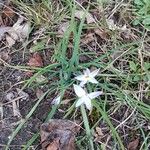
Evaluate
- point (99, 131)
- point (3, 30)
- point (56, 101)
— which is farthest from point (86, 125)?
point (3, 30)

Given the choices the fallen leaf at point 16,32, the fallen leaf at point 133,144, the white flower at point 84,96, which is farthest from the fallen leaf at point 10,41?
the fallen leaf at point 133,144

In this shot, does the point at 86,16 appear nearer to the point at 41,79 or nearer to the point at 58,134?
the point at 41,79

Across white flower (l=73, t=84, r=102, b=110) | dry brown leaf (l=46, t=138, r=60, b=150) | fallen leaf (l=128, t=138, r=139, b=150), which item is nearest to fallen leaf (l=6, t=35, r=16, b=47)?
white flower (l=73, t=84, r=102, b=110)

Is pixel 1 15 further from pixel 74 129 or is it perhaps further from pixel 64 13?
pixel 74 129

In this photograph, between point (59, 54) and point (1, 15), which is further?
point (1, 15)

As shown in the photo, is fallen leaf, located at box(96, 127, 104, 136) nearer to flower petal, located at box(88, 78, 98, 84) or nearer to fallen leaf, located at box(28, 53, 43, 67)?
flower petal, located at box(88, 78, 98, 84)

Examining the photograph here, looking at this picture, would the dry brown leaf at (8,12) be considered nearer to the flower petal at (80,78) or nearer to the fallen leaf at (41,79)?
the fallen leaf at (41,79)

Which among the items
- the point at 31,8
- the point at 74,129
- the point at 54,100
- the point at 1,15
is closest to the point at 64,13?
the point at 31,8
